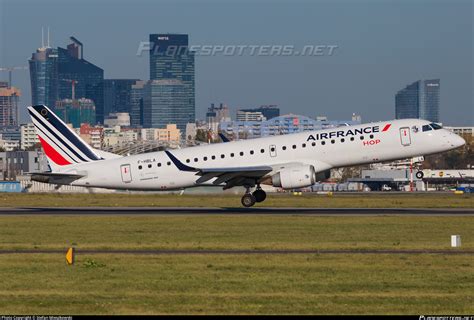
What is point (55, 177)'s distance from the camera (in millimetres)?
61188

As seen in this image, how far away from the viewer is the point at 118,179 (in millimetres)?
62406

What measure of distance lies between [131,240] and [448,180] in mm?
131421

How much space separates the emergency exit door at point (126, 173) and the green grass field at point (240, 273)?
15.5m

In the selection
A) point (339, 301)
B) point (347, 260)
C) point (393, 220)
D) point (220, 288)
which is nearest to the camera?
point (339, 301)

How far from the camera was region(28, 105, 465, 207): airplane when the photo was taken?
57.6m

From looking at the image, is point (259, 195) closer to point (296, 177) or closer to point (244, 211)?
point (244, 211)

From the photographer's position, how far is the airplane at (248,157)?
57.6m

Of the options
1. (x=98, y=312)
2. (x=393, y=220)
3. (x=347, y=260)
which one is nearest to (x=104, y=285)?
(x=98, y=312)

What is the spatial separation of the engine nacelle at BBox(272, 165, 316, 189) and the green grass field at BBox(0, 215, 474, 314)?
9.48 meters

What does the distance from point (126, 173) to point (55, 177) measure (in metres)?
4.10

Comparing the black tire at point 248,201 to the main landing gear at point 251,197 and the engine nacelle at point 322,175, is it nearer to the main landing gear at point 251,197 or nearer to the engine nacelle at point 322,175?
the main landing gear at point 251,197

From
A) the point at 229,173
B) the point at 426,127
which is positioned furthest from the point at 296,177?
the point at 426,127

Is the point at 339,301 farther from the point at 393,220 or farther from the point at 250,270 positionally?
the point at 393,220

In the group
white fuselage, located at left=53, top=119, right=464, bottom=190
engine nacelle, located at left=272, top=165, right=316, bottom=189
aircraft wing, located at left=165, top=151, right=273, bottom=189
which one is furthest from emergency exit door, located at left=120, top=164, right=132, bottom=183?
engine nacelle, located at left=272, top=165, right=316, bottom=189
